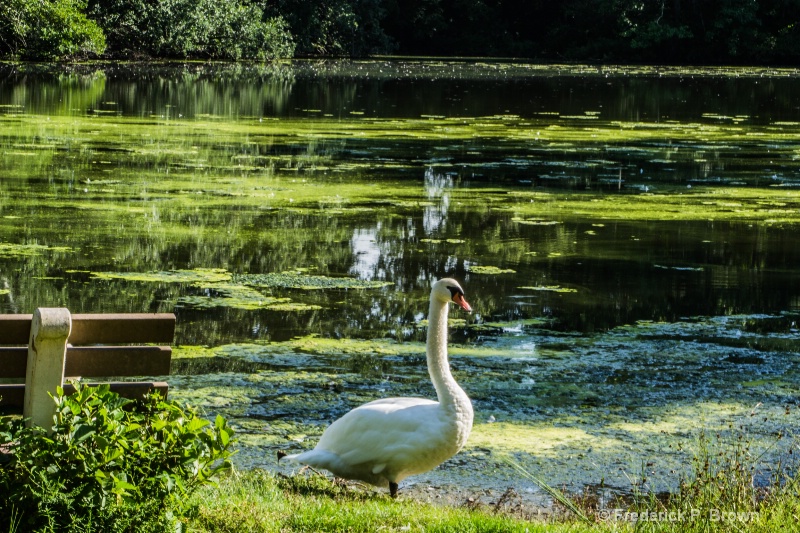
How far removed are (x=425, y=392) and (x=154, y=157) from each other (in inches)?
381

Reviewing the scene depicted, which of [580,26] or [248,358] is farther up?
[580,26]

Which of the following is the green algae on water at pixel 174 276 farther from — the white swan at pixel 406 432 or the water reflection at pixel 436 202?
the white swan at pixel 406 432

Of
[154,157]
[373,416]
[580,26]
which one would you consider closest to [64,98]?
[154,157]

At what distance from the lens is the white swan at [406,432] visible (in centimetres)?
462

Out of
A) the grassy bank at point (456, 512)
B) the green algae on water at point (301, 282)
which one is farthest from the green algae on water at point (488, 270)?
the grassy bank at point (456, 512)

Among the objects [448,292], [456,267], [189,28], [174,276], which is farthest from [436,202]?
[189,28]

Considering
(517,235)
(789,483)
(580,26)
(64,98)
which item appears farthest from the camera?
(580,26)

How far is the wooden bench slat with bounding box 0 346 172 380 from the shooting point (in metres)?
3.70

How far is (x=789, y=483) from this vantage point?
4.51 meters

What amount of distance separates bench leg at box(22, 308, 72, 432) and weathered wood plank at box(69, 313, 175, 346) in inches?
4.3

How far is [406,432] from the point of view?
4684 millimetres

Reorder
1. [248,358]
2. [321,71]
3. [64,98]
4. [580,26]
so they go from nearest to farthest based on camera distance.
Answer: [248,358], [64,98], [321,71], [580,26]

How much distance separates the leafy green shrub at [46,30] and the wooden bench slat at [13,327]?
32.0m

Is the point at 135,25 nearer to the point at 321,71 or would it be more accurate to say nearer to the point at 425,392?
the point at 321,71
